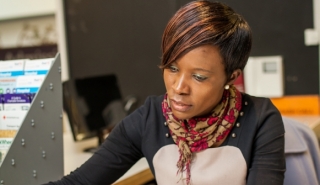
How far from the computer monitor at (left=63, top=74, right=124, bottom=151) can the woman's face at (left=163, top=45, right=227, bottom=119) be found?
32.2 inches

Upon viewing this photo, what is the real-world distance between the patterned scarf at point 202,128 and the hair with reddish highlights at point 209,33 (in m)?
0.09

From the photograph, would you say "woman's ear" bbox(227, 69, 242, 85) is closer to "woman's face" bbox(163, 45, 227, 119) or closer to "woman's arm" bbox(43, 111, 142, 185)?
"woman's face" bbox(163, 45, 227, 119)

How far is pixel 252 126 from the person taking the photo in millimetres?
1006

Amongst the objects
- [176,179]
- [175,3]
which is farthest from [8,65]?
[175,3]

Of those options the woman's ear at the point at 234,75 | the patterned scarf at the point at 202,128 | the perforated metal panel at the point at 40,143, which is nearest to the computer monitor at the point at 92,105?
the perforated metal panel at the point at 40,143

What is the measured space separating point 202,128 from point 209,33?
241 millimetres

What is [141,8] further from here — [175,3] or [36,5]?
[36,5]

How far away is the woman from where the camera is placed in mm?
927

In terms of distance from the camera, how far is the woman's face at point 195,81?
2.99ft

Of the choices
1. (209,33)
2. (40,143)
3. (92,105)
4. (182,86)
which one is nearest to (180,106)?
(182,86)

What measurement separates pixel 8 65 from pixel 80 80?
0.68 meters

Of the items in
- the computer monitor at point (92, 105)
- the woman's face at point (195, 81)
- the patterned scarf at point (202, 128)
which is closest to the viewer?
the woman's face at point (195, 81)

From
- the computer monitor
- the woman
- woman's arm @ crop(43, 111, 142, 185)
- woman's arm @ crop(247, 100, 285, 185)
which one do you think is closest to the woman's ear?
the woman

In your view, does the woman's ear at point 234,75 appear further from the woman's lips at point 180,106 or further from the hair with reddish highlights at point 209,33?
the woman's lips at point 180,106
